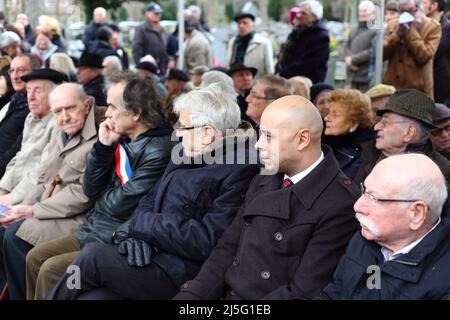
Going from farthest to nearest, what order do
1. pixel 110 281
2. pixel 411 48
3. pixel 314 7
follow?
pixel 314 7
pixel 411 48
pixel 110 281

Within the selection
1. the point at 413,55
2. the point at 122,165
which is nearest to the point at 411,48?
the point at 413,55

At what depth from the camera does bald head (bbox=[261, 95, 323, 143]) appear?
10.1ft

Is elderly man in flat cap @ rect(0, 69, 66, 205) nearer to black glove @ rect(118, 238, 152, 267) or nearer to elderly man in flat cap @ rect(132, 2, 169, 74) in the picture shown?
black glove @ rect(118, 238, 152, 267)

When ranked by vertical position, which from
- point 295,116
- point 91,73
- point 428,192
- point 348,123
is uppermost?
point 295,116

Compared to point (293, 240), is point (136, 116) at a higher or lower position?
higher

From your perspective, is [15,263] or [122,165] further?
[15,263]

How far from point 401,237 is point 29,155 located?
344 centimetres

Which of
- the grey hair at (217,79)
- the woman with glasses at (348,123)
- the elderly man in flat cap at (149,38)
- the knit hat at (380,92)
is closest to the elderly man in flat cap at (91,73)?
the grey hair at (217,79)

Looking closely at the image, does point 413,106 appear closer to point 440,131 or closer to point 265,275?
point 440,131

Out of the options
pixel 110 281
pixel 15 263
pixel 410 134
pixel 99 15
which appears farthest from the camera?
pixel 99 15

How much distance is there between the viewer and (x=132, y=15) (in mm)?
34781

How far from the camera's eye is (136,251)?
3.43 metres

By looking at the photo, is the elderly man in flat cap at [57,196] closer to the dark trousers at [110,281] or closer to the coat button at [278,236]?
the dark trousers at [110,281]

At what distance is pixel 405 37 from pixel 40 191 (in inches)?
140
